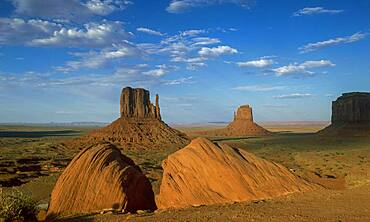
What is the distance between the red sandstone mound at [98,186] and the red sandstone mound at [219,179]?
1.21 m

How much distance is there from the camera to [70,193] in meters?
11.8

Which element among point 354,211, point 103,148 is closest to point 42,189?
point 103,148

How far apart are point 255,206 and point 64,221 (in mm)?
4736

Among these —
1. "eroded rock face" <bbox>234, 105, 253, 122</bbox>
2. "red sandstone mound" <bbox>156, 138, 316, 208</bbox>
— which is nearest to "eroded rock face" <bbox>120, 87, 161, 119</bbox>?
"eroded rock face" <bbox>234, 105, 253, 122</bbox>

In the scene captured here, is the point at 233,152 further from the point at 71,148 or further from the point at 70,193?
the point at 71,148

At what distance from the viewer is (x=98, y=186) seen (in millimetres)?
12062

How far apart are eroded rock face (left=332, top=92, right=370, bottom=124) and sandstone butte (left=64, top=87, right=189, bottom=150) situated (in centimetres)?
3177

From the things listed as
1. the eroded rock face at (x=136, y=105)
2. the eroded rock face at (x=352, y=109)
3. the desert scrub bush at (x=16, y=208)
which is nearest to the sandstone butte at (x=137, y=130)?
the eroded rock face at (x=136, y=105)

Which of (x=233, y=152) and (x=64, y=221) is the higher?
(x=233, y=152)

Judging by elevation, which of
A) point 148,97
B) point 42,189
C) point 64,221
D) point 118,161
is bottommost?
point 42,189

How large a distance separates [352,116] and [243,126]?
171 ft

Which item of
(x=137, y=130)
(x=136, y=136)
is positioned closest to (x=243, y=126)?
(x=137, y=130)

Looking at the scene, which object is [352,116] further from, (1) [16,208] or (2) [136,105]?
(1) [16,208]

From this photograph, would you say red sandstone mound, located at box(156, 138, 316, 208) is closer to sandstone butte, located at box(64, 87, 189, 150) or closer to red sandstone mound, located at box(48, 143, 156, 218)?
red sandstone mound, located at box(48, 143, 156, 218)
